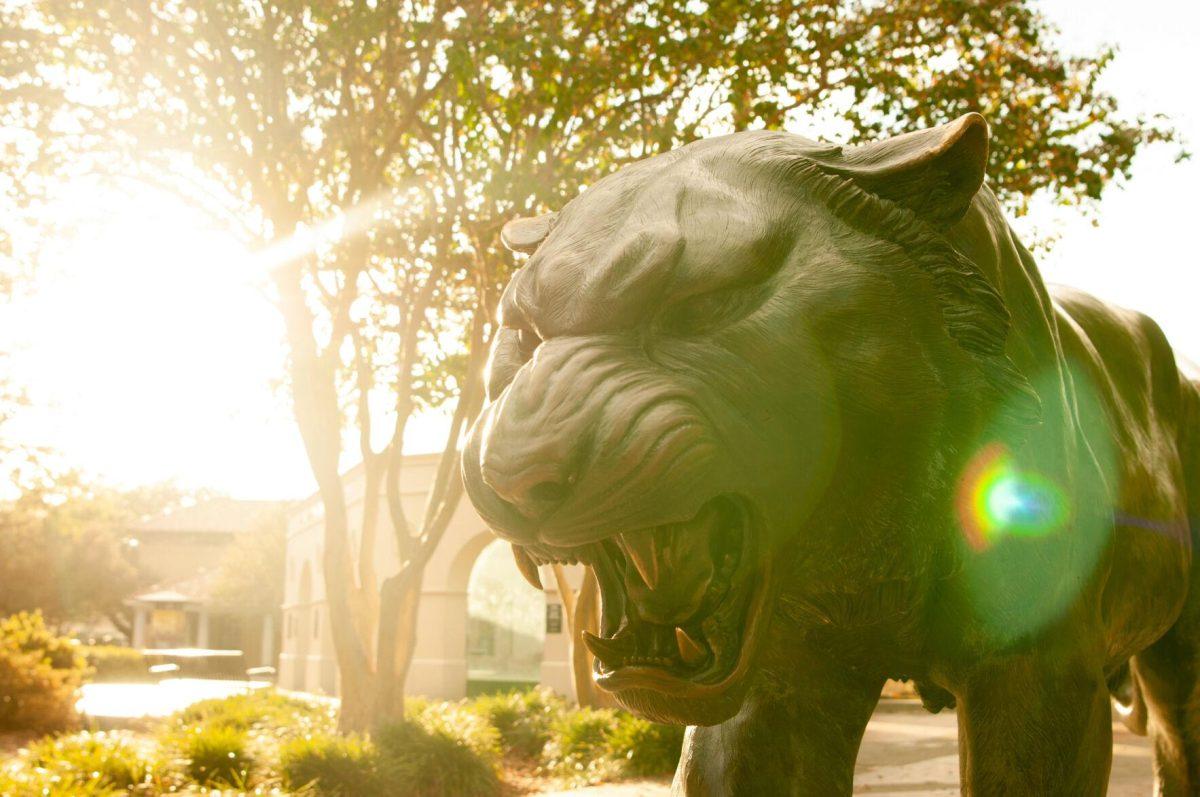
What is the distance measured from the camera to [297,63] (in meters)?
9.85

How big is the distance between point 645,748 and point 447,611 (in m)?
13.4

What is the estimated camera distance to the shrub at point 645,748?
11.0 meters

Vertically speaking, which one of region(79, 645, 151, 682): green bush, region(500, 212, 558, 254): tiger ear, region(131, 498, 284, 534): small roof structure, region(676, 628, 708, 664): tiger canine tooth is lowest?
region(79, 645, 151, 682): green bush

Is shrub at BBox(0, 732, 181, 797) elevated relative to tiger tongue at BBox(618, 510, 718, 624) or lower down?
lower down

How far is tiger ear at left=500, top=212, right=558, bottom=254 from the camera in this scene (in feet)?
5.17

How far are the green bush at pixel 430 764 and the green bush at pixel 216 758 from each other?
126 centimetres

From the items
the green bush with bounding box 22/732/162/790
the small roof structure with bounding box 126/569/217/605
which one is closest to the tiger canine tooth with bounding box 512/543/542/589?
the green bush with bounding box 22/732/162/790

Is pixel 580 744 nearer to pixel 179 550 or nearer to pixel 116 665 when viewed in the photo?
pixel 116 665

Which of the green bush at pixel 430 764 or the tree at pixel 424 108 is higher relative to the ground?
the tree at pixel 424 108

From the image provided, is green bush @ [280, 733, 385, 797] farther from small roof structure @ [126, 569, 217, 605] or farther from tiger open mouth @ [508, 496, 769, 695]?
small roof structure @ [126, 569, 217, 605]

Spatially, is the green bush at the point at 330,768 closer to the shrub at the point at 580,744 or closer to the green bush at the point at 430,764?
the green bush at the point at 430,764

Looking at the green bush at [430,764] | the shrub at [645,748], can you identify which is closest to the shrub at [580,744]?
the shrub at [645,748]

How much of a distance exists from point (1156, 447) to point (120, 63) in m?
9.74

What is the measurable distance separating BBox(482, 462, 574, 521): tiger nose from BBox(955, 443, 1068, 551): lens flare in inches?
22.6
